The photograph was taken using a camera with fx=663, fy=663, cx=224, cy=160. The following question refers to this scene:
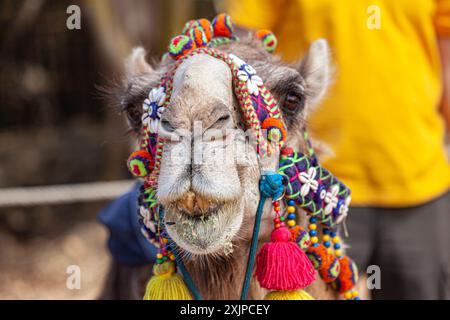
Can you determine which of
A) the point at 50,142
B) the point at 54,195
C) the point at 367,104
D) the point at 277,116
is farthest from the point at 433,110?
the point at 50,142

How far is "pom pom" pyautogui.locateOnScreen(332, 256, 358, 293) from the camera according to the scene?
2285 millimetres

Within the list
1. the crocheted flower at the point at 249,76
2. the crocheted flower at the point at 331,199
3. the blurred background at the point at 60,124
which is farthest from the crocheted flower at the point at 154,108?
the blurred background at the point at 60,124

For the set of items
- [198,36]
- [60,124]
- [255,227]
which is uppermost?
[60,124]

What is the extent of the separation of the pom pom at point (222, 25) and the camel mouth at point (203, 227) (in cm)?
73

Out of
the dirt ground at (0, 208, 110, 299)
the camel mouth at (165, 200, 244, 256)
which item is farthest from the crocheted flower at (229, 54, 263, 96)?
the dirt ground at (0, 208, 110, 299)

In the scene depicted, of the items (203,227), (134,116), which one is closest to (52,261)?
(134,116)

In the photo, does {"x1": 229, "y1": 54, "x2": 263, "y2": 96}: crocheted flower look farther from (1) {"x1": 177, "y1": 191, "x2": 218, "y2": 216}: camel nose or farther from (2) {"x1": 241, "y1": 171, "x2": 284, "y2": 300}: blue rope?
(1) {"x1": 177, "y1": 191, "x2": 218, "y2": 216}: camel nose

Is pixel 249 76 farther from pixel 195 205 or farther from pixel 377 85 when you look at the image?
pixel 377 85

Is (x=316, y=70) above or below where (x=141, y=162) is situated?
above

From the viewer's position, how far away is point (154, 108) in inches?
77.9

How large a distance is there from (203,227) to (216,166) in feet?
0.55

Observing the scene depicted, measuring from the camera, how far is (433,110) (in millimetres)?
3129

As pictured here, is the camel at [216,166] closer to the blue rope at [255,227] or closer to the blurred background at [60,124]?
the blue rope at [255,227]

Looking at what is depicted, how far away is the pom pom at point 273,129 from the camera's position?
1.95 meters
